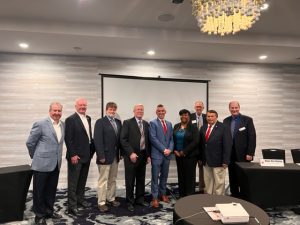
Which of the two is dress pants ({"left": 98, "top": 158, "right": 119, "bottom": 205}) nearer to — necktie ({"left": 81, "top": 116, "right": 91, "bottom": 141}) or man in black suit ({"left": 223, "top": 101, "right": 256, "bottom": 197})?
necktie ({"left": 81, "top": 116, "right": 91, "bottom": 141})

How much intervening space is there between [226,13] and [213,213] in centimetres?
167

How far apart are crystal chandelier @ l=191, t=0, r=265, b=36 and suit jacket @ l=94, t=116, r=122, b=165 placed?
1795 millimetres

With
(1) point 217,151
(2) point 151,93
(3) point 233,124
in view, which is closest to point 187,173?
(1) point 217,151

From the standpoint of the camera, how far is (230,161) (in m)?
3.88

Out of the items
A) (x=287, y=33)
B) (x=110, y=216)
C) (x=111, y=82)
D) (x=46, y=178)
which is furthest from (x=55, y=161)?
(x=287, y=33)

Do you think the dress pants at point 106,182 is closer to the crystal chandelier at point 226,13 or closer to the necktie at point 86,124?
the necktie at point 86,124

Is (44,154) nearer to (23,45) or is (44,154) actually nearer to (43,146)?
(43,146)

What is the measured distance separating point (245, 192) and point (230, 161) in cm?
59

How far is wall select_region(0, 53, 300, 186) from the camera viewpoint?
485 centimetres

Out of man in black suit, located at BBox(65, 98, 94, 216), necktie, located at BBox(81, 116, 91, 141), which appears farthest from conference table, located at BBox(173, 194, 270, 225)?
necktie, located at BBox(81, 116, 91, 141)

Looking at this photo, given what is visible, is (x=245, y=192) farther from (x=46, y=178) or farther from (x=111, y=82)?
(x=111, y=82)

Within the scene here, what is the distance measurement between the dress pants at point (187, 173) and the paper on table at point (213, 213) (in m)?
1.59

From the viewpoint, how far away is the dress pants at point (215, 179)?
12.0 feet

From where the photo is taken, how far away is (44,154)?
119 inches
